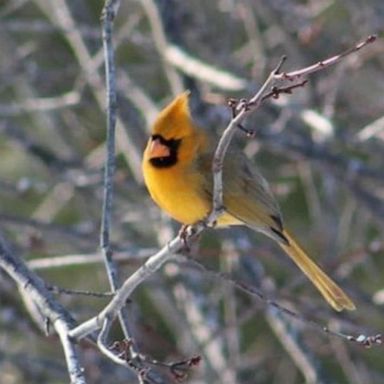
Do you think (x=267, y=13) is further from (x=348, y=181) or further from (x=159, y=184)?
(x=159, y=184)

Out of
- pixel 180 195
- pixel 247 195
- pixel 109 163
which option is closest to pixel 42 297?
pixel 109 163

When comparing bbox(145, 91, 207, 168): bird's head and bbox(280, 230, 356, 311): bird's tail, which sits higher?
bbox(145, 91, 207, 168): bird's head

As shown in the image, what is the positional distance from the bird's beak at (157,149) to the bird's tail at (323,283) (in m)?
0.46

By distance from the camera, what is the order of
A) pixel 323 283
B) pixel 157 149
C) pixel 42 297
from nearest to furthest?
pixel 42 297 → pixel 157 149 → pixel 323 283

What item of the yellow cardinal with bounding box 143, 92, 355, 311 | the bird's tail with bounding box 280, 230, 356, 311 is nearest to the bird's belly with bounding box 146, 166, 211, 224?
the yellow cardinal with bounding box 143, 92, 355, 311

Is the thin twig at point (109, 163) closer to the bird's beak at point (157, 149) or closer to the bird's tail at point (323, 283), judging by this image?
the bird's beak at point (157, 149)

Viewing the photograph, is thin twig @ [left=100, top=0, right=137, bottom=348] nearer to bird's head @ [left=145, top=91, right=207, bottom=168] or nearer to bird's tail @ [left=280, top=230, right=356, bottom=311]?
bird's head @ [left=145, top=91, right=207, bottom=168]

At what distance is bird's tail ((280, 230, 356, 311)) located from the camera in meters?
3.90

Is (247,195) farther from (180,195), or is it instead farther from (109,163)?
(109,163)

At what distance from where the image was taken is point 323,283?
4.03 m

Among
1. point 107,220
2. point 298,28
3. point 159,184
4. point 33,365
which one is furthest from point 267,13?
point 107,220

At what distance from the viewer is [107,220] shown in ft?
10.2

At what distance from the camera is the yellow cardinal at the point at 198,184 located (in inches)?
153

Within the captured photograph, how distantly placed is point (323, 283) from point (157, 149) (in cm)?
62
